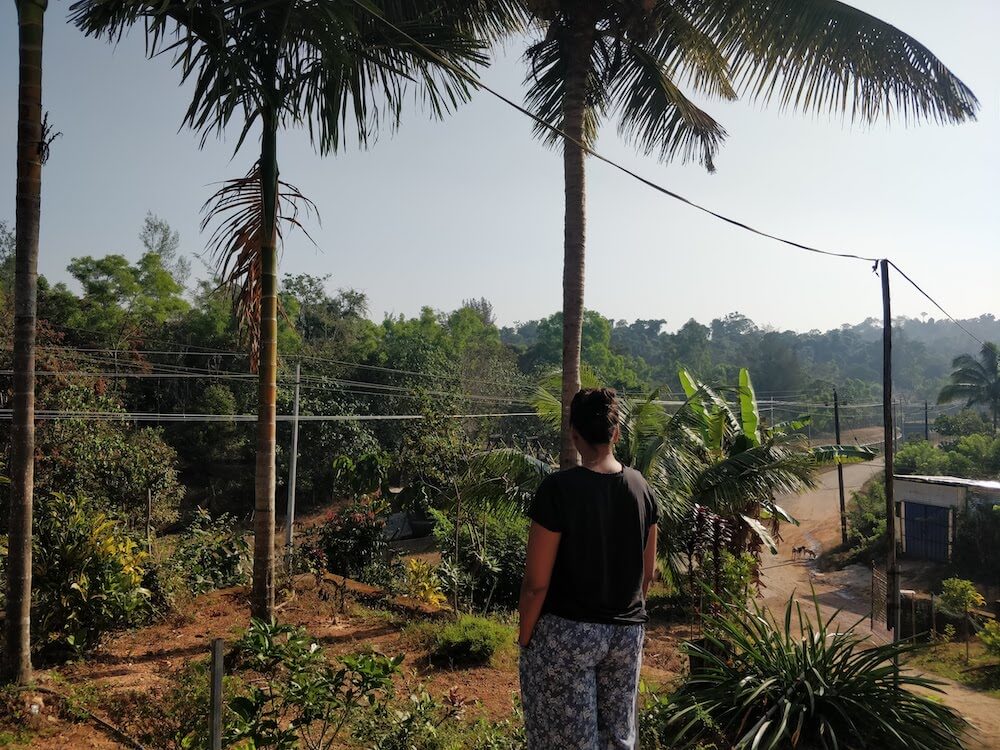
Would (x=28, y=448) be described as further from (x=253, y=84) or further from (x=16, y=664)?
(x=253, y=84)

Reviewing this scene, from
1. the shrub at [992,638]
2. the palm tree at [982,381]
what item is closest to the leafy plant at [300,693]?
the shrub at [992,638]

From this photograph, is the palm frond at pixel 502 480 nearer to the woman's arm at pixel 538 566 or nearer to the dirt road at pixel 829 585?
the dirt road at pixel 829 585

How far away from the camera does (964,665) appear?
11.0 metres

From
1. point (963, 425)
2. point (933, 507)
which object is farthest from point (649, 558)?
point (963, 425)

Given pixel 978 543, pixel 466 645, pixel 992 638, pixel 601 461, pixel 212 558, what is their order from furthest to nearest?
1. pixel 978 543
2. pixel 992 638
3. pixel 212 558
4. pixel 466 645
5. pixel 601 461

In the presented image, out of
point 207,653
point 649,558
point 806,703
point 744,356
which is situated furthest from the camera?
point 744,356

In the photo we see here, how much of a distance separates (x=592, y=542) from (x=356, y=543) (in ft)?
28.7

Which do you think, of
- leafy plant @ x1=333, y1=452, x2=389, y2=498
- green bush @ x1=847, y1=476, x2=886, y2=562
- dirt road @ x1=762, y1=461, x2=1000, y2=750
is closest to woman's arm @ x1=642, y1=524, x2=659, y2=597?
dirt road @ x1=762, y1=461, x2=1000, y2=750

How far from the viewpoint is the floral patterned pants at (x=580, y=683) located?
2.42 metres

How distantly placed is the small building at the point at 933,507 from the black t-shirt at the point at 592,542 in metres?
19.1

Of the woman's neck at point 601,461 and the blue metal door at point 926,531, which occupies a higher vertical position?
the woman's neck at point 601,461

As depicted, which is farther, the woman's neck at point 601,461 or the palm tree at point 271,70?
the palm tree at point 271,70

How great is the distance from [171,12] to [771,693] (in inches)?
231

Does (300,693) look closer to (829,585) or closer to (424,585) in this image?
(424,585)
